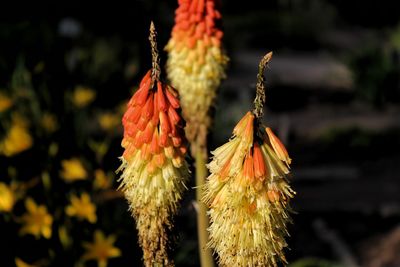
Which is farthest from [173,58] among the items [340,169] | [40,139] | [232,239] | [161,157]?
[340,169]

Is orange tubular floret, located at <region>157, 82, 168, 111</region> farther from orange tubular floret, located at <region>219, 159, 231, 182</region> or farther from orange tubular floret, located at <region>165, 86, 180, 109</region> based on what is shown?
orange tubular floret, located at <region>219, 159, 231, 182</region>

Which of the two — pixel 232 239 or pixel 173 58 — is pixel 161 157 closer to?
pixel 232 239

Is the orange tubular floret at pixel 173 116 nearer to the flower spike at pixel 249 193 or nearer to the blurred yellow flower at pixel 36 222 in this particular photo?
the flower spike at pixel 249 193

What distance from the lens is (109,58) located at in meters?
11.7

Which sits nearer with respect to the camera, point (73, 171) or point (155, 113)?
point (155, 113)

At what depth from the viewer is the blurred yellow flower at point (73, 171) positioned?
15.1 feet

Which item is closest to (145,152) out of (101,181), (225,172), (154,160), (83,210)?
(154,160)

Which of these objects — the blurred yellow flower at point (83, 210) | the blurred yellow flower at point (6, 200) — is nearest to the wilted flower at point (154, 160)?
the blurred yellow flower at point (83, 210)

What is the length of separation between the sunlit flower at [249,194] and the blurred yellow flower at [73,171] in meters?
2.76

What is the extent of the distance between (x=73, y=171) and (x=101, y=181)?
0.19 meters

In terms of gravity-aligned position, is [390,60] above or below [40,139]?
above

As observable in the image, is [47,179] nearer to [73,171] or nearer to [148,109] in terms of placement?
[73,171]

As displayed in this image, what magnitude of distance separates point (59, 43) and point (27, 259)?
429 cm

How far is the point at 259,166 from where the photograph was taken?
5.99 feet
